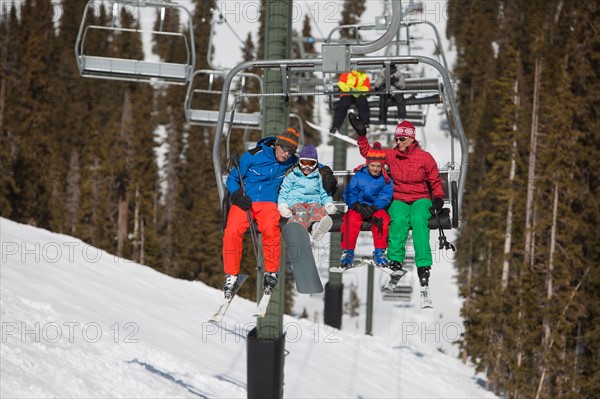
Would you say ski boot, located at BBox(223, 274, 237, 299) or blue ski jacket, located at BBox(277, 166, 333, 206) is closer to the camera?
ski boot, located at BBox(223, 274, 237, 299)

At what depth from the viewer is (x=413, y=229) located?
6715mm

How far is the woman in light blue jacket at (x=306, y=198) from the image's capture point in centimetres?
621

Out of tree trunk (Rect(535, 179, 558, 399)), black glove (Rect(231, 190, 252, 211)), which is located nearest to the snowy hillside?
tree trunk (Rect(535, 179, 558, 399))

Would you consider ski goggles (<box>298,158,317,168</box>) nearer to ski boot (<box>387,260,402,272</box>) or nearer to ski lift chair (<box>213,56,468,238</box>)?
ski lift chair (<box>213,56,468,238</box>)

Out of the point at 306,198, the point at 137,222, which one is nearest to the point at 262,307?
the point at 306,198

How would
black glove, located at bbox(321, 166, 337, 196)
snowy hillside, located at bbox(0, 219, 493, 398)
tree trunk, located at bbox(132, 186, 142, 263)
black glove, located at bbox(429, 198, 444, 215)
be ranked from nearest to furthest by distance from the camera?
black glove, located at bbox(321, 166, 337, 196) → black glove, located at bbox(429, 198, 444, 215) → snowy hillside, located at bbox(0, 219, 493, 398) → tree trunk, located at bbox(132, 186, 142, 263)

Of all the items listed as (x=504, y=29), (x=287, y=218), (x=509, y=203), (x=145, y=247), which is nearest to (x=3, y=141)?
(x=145, y=247)

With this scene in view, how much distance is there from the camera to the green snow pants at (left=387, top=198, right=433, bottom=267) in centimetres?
663

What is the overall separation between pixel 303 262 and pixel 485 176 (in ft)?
69.9

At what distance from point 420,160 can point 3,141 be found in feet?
97.9

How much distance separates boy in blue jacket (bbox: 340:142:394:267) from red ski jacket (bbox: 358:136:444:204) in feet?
0.30

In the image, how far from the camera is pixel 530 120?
28.2 metres

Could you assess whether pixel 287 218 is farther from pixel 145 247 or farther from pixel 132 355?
pixel 145 247

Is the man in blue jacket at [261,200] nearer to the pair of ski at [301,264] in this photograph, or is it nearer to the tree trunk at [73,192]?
the pair of ski at [301,264]
